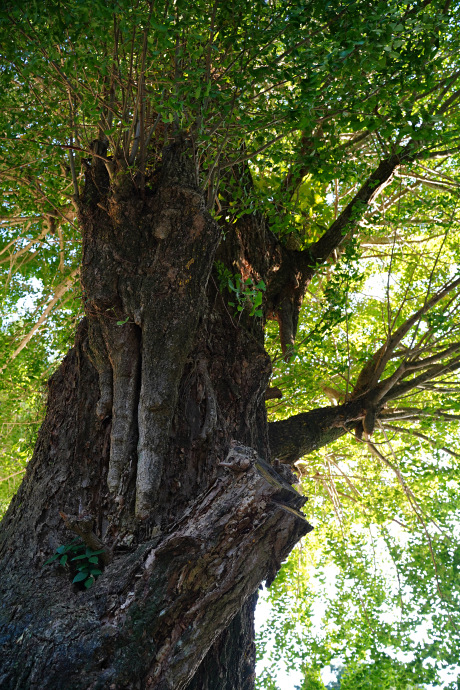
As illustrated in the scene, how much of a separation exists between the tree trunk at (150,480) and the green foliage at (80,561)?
0.06 meters

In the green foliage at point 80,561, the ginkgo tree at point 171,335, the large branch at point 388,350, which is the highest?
the large branch at point 388,350

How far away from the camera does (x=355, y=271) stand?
5133mm

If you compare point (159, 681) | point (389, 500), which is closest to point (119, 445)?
point (159, 681)

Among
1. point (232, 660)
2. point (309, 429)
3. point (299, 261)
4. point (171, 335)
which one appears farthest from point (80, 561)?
point (299, 261)

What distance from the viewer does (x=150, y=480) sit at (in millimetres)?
2924

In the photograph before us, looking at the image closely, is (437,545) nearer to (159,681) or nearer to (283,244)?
(283,244)

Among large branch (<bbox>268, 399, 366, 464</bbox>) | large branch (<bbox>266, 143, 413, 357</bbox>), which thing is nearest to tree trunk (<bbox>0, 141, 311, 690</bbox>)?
large branch (<bbox>266, 143, 413, 357</bbox>)

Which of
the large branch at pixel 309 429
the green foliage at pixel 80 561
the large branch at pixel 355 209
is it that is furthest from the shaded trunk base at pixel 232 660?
the large branch at pixel 355 209

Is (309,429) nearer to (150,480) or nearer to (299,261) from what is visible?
(299,261)

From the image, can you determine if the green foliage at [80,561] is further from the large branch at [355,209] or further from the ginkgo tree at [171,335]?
the large branch at [355,209]

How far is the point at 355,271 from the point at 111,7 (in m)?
3.28

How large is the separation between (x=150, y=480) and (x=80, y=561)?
22.7 inches

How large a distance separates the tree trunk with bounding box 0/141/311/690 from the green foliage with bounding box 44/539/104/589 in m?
0.06

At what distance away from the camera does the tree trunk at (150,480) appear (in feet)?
7.41
